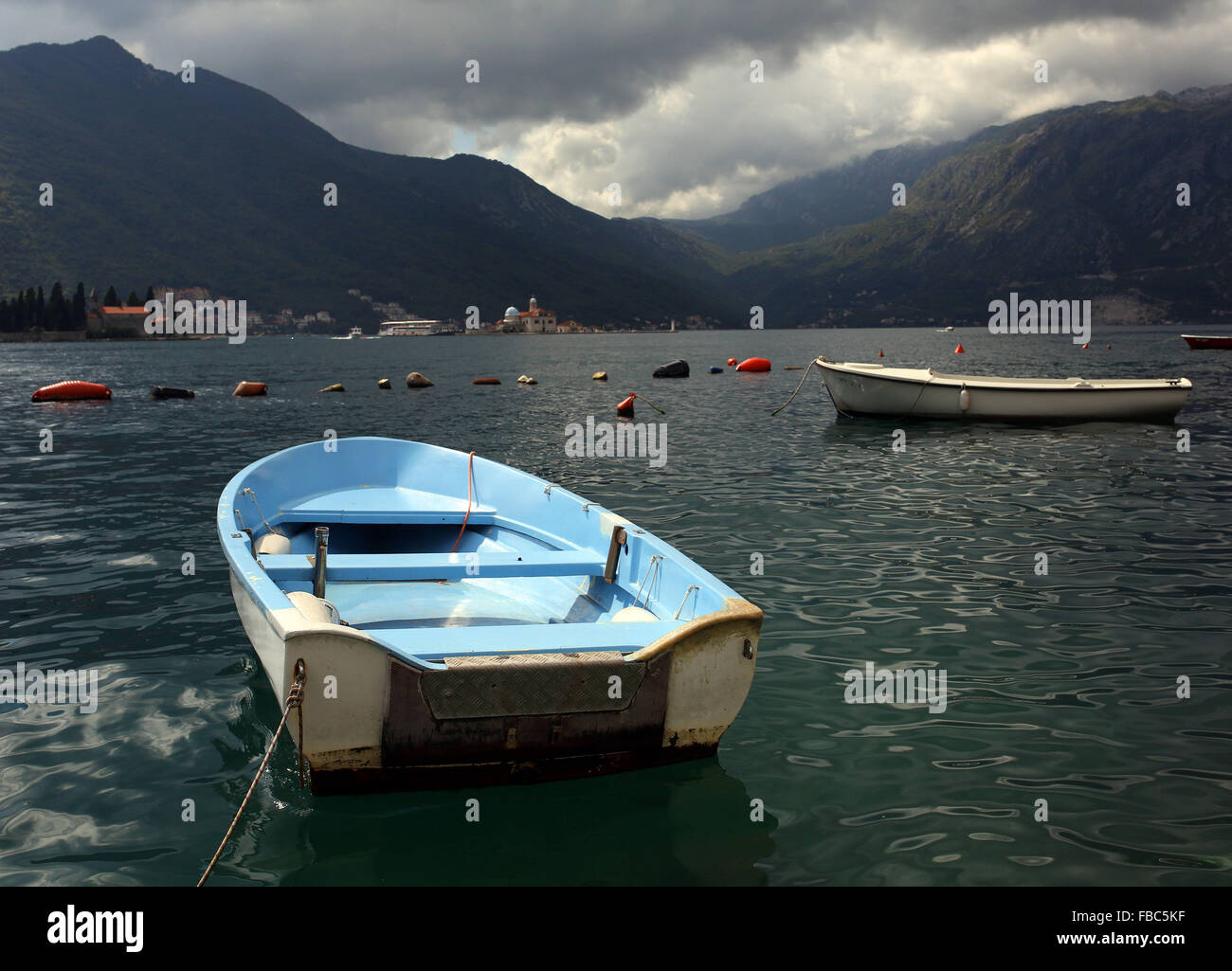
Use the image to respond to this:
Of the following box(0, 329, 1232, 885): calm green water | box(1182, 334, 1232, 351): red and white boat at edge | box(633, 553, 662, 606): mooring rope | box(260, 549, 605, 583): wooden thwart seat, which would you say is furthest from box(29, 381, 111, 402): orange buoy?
box(1182, 334, 1232, 351): red and white boat at edge

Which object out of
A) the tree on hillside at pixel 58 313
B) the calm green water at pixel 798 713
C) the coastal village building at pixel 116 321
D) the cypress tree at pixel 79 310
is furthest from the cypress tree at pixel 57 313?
the calm green water at pixel 798 713

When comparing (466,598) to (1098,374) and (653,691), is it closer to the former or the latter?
(653,691)

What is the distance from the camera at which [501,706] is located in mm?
5215

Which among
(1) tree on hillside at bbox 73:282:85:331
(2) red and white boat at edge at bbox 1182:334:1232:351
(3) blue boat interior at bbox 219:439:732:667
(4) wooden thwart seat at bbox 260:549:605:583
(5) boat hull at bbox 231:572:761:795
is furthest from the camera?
(1) tree on hillside at bbox 73:282:85:331

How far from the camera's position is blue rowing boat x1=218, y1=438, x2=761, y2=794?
5098mm

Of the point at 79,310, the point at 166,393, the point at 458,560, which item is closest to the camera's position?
the point at 458,560

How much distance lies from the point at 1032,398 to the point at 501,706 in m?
25.3

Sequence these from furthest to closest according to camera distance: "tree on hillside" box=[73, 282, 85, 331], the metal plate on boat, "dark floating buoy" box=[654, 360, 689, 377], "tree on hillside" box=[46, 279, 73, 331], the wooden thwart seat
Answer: "tree on hillside" box=[73, 282, 85, 331], "tree on hillside" box=[46, 279, 73, 331], "dark floating buoy" box=[654, 360, 689, 377], the wooden thwart seat, the metal plate on boat

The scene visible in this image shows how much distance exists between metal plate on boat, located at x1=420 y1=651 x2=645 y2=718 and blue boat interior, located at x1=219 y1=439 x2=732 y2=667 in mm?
224

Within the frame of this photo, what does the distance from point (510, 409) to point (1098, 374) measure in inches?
1483

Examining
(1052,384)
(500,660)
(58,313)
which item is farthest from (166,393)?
(58,313)

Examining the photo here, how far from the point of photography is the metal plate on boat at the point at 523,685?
5.14m

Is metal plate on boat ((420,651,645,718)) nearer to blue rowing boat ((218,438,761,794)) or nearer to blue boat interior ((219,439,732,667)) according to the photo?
blue rowing boat ((218,438,761,794))

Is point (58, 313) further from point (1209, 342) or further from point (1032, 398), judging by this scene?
point (1209, 342)
